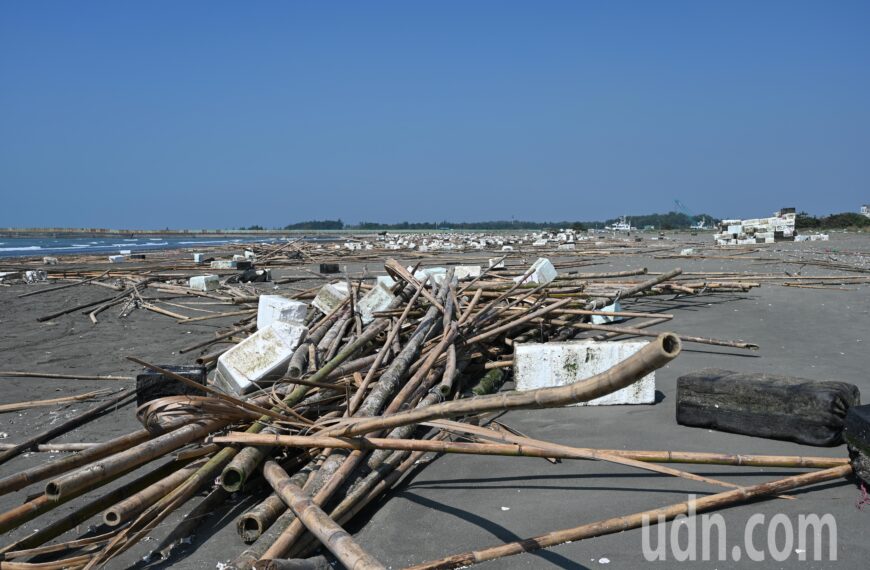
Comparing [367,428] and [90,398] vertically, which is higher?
[367,428]

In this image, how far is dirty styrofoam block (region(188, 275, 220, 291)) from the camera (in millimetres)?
12586

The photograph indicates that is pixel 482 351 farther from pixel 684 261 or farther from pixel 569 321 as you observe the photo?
pixel 684 261

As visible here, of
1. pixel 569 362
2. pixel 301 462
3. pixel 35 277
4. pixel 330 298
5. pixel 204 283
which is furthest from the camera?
pixel 35 277

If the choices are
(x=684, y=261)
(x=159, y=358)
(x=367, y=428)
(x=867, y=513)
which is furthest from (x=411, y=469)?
(x=684, y=261)

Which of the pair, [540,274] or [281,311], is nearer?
[281,311]

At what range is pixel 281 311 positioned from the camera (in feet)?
Result: 22.7

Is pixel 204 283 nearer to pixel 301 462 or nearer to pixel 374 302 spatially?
pixel 374 302

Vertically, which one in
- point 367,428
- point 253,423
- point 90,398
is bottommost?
point 90,398

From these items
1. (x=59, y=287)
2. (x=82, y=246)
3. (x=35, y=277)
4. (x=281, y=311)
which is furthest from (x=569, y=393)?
(x=82, y=246)

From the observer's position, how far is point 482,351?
5797 millimetres

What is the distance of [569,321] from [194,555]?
451 centimetres

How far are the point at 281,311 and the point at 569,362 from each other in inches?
134

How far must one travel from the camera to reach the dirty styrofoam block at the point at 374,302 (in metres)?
6.45

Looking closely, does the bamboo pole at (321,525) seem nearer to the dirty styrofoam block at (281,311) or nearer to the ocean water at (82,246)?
the dirty styrofoam block at (281,311)
